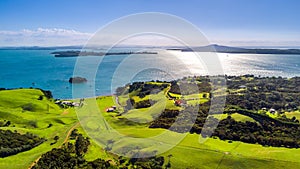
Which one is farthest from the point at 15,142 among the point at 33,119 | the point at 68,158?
the point at 33,119

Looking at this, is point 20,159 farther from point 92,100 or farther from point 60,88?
point 60,88

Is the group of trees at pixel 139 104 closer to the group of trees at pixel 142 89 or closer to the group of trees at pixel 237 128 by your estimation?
the group of trees at pixel 142 89

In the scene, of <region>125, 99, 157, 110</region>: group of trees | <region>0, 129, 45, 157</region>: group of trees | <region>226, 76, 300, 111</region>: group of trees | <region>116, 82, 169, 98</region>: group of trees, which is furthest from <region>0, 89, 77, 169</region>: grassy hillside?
<region>226, 76, 300, 111</region>: group of trees

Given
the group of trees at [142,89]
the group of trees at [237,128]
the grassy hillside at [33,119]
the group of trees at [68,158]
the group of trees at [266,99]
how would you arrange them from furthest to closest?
the group of trees at [142,89], the group of trees at [266,99], the group of trees at [237,128], the grassy hillside at [33,119], the group of trees at [68,158]

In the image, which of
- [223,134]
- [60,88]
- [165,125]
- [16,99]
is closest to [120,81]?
[60,88]

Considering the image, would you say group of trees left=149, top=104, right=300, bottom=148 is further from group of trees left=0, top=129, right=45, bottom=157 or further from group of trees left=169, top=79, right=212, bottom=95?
group of trees left=169, top=79, right=212, bottom=95

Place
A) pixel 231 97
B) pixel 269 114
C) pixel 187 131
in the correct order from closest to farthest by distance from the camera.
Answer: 1. pixel 187 131
2. pixel 269 114
3. pixel 231 97

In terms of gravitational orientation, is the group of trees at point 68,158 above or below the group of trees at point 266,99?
below

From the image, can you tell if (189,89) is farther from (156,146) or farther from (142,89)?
(156,146)

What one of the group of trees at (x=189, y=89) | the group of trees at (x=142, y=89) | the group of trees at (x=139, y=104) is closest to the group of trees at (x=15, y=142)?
the group of trees at (x=139, y=104)
